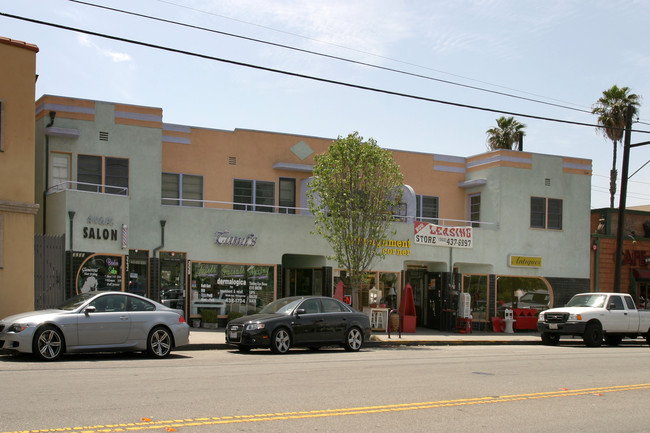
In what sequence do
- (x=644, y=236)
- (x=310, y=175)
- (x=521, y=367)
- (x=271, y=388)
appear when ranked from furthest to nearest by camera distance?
(x=644, y=236) → (x=310, y=175) → (x=521, y=367) → (x=271, y=388)

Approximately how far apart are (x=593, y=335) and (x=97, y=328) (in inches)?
625

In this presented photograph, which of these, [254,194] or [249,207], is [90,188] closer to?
[249,207]

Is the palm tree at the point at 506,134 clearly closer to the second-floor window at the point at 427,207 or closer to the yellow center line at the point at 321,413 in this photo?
the second-floor window at the point at 427,207

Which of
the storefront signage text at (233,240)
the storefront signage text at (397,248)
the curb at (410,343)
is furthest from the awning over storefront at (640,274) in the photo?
the storefront signage text at (233,240)

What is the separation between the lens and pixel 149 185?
79.2 ft

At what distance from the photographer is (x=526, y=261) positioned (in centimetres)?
3042

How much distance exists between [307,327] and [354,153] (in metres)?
7.00

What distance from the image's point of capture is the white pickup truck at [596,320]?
23.4 metres

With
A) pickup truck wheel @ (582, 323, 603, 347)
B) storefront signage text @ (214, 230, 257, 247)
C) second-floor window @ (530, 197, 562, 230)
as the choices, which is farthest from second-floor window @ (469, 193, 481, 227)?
storefront signage text @ (214, 230, 257, 247)

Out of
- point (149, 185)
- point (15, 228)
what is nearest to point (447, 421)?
point (15, 228)

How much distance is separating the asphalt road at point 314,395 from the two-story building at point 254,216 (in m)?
8.00

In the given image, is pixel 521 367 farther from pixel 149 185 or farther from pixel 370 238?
pixel 149 185

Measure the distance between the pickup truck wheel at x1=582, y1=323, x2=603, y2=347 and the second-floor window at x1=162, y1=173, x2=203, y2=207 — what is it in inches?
538

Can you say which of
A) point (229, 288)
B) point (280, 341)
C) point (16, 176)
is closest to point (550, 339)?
point (229, 288)
